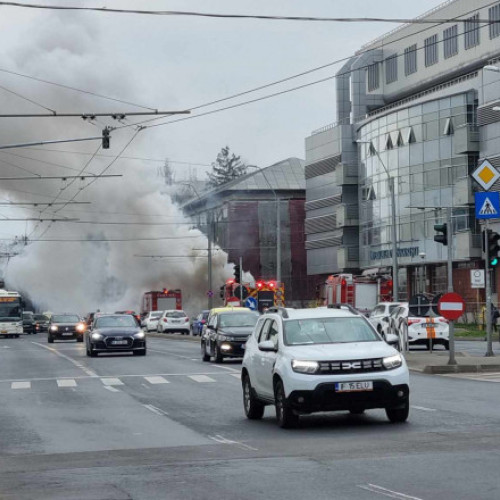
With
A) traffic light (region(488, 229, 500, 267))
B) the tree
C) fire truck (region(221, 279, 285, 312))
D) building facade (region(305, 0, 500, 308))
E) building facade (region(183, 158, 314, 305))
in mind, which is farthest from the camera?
the tree

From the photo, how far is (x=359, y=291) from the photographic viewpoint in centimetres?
6788

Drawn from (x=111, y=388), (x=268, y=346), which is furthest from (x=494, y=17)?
(x=268, y=346)

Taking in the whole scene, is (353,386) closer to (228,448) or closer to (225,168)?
(228,448)

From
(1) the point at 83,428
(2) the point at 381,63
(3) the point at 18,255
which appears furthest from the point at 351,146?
(1) the point at 83,428

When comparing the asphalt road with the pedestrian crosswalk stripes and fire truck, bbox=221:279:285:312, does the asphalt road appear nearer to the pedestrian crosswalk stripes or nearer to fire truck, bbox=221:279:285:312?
the pedestrian crosswalk stripes

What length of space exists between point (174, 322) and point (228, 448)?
68.2 m

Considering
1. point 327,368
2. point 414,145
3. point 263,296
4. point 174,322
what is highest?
point 414,145

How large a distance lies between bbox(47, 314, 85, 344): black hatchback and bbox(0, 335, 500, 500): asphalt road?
40.2m

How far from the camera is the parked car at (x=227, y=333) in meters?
36.6

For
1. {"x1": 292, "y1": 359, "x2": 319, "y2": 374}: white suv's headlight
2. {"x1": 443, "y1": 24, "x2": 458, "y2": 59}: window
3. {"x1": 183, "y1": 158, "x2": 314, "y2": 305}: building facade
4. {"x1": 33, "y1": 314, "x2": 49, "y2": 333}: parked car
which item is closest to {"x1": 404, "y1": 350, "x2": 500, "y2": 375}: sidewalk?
{"x1": 292, "y1": 359, "x2": 319, "y2": 374}: white suv's headlight

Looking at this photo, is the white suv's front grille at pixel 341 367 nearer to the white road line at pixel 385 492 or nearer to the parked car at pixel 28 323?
the white road line at pixel 385 492

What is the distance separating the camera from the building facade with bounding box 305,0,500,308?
7869 cm

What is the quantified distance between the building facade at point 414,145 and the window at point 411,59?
68 millimetres

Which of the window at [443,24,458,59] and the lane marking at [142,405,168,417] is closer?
the lane marking at [142,405,168,417]
